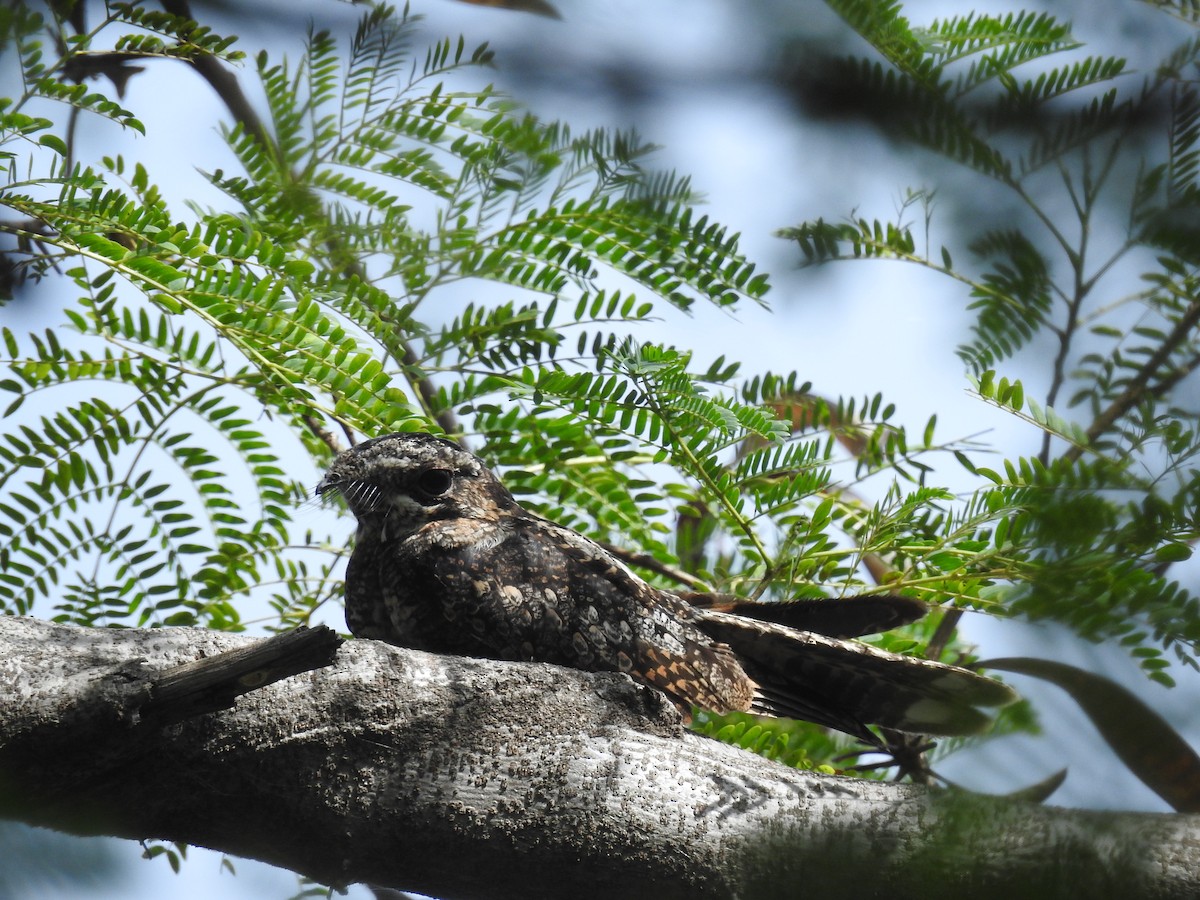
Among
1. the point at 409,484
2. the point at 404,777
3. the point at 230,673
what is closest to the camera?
the point at 230,673

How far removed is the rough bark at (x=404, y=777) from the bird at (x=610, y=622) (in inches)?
22.6

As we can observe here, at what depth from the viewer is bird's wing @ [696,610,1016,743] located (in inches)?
88.2

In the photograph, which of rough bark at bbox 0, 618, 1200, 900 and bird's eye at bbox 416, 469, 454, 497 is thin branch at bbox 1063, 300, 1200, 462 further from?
bird's eye at bbox 416, 469, 454, 497

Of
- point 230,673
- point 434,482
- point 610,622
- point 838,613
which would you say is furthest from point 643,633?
point 230,673

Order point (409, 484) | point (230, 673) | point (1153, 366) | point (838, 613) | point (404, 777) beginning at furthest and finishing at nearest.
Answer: point (409, 484) < point (838, 613) < point (404, 777) < point (230, 673) < point (1153, 366)

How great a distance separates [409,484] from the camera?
272 cm

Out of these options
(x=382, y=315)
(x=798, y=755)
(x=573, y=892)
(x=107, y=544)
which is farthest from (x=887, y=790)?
(x=107, y=544)

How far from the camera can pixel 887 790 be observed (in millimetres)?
1612

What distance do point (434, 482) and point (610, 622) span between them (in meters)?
0.70

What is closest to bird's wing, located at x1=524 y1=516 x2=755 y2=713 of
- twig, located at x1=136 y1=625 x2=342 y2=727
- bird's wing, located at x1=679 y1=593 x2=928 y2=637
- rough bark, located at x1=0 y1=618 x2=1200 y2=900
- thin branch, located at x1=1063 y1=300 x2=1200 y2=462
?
bird's wing, located at x1=679 y1=593 x2=928 y2=637

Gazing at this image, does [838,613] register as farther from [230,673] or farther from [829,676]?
[230,673]

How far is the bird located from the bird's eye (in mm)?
99

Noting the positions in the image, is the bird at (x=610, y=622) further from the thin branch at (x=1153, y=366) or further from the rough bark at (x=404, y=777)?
the thin branch at (x=1153, y=366)

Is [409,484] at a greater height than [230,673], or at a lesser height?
greater
